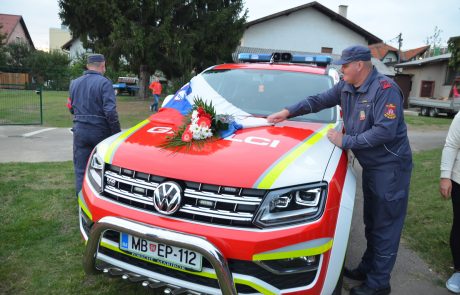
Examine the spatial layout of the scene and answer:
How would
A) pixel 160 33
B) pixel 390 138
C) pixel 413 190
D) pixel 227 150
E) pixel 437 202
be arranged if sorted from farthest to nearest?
pixel 160 33
pixel 413 190
pixel 437 202
pixel 390 138
pixel 227 150

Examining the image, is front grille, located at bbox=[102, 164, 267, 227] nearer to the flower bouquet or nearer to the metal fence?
the flower bouquet

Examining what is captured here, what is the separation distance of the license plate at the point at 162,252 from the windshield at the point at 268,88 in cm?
166

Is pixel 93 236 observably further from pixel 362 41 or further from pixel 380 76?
pixel 362 41

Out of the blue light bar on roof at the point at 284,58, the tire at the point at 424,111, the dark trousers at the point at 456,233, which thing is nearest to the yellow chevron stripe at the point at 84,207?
the dark trousers at the point at 456,233

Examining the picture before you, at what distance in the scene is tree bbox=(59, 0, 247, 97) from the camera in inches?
745

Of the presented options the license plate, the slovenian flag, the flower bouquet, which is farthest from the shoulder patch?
the license plate

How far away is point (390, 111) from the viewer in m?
2.62

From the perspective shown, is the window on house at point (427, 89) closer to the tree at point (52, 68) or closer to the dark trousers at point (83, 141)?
the tree at point (52, 68)

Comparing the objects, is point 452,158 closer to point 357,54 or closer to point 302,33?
point 357,54

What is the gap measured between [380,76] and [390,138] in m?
0.49

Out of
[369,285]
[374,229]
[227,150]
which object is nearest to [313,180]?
[227,150]

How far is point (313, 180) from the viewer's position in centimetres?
216

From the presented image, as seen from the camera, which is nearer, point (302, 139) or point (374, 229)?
point (302, 139)

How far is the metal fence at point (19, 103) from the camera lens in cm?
1168
